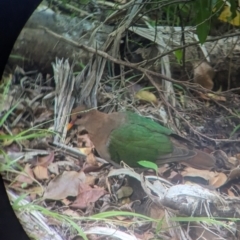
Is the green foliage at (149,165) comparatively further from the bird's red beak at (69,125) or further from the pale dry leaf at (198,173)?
the bird's red beak at (69,125)

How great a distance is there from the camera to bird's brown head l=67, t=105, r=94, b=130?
0.99 metres

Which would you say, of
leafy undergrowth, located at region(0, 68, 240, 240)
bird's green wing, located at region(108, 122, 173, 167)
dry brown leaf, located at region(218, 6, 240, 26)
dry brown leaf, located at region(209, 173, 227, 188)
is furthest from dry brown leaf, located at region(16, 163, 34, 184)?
dry brown leaf, located at region(218, 6, 240, 26)

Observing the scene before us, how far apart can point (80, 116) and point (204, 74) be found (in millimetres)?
314

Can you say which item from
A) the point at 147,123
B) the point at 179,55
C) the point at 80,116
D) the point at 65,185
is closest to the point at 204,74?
the point at 179,55

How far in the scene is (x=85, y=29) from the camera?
1.00 meters

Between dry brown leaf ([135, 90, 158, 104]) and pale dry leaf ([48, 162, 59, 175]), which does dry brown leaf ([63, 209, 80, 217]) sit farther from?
dry brown leaf ([135, 90, 158, 104])

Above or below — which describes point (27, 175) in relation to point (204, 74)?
below

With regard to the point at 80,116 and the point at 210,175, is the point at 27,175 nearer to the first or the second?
the point at 80,116

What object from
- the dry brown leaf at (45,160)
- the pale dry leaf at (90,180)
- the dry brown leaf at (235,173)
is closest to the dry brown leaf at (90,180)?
the pale dry leaf at (90,180)

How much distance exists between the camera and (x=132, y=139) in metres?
0.96

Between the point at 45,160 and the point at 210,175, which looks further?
the point at 45,160

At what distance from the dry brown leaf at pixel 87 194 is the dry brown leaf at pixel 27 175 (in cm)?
14

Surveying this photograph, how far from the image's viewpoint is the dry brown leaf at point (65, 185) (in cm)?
101

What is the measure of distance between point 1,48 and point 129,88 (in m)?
0.39
